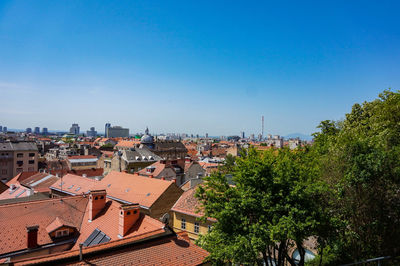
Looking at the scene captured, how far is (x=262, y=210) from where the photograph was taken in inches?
550

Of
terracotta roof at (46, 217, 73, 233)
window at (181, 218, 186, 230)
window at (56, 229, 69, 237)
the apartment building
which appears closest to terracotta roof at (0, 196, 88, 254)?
terracotta roof at (46, 217, 73, 233)

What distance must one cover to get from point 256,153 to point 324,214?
17.4 feet

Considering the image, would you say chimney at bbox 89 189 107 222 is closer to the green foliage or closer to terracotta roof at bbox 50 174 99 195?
terracotta roof at bbox 50 174 99 195

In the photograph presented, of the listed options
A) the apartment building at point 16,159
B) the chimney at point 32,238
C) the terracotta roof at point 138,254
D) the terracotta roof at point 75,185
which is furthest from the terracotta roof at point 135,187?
the apartment building at point 16,159

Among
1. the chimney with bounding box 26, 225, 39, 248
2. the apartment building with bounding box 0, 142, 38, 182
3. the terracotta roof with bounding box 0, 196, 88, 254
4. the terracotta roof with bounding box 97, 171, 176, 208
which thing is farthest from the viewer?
the apartment building with bounding box 0, 142, 38, 182

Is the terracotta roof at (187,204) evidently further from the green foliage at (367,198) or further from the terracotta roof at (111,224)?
the green foliage at (367,198)

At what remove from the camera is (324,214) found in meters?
13.5

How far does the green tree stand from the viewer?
12867 mm

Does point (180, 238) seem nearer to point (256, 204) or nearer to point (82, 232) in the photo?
point (256, 204)

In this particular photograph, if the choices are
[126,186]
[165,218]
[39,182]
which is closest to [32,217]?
[165,218]

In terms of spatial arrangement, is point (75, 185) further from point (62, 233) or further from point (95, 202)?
point (62, 233)

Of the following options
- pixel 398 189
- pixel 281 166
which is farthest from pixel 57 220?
pixel 398 189

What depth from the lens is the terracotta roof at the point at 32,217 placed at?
57.2 ft

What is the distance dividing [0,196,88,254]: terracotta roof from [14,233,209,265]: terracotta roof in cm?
730
